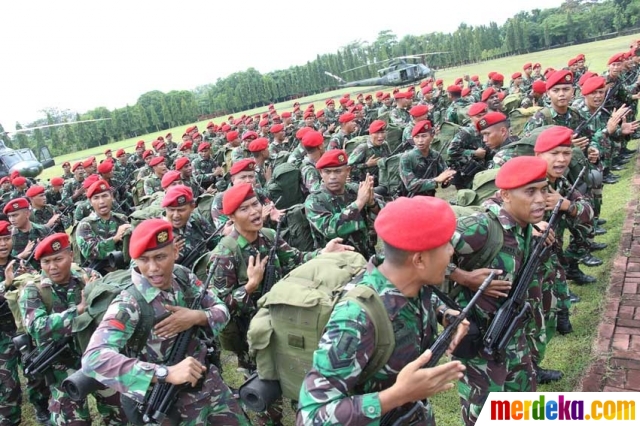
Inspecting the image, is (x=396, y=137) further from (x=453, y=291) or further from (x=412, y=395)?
(x=412, y=395)

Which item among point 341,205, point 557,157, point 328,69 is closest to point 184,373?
point 341,205

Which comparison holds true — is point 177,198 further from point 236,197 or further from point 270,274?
point 270,274

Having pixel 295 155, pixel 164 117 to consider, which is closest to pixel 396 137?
pixel 295 155

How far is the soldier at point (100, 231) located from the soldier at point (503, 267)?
4.42 meters

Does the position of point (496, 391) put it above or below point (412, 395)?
below

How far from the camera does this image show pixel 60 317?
12.6 ft

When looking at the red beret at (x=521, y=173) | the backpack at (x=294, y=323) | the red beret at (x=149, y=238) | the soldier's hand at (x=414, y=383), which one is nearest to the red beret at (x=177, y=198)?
the red beret at (x=149, y=238)

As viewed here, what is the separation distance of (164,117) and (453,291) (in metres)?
63.6

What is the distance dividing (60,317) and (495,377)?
3.36m

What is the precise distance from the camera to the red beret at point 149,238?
3.02 meters

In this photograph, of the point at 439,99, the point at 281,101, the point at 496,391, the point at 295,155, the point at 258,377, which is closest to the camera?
the point at 258,377

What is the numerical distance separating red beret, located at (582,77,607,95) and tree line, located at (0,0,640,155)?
42675 millimetres

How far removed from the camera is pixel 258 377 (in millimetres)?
2928

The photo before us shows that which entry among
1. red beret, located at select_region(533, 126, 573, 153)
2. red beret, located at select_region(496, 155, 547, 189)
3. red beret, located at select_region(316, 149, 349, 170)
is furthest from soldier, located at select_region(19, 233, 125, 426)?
red beret, located at select_region(533, 126, 573, 153)
